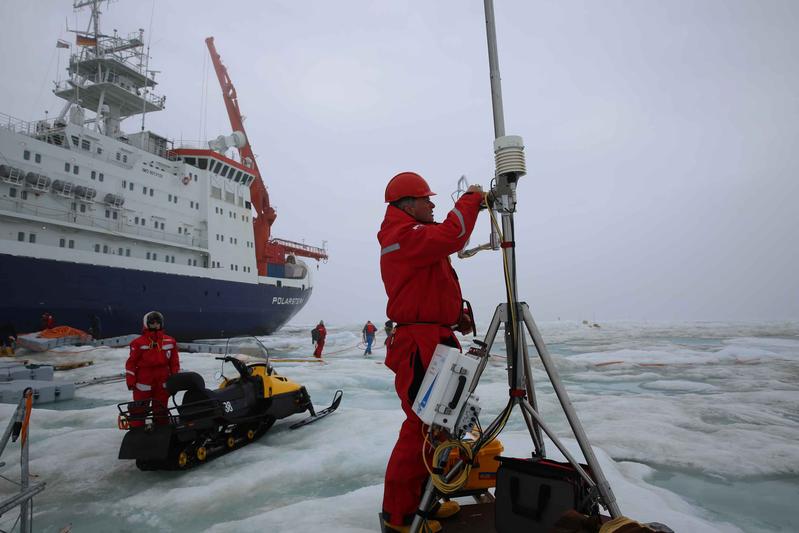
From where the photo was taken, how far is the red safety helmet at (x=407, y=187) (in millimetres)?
2133

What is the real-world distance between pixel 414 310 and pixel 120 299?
17038mm

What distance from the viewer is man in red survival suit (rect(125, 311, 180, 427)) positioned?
396 cm

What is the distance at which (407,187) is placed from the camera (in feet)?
7.02

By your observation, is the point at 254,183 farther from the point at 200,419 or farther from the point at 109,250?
the point at 200,419

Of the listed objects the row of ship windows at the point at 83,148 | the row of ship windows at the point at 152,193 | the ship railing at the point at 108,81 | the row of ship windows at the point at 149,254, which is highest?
the ship railing at the point at 108,81

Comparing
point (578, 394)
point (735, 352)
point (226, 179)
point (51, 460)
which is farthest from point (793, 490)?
point (226, 179)

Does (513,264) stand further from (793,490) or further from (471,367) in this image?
(793,490)

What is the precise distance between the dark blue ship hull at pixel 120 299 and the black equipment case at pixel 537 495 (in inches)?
655

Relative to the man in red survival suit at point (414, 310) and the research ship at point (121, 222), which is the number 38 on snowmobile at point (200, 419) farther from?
the research ship at point (121, 222)

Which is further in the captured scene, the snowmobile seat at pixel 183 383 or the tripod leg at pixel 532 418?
the snowmobile seat at pixel 183 383

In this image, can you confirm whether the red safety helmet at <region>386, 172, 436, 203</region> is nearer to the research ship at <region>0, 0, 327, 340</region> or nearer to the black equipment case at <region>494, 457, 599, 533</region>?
the black equipment case at <region>494, 457, 599, 533</region>

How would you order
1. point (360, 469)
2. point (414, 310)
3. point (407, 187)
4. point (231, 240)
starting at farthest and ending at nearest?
point (231, 240) → point (360, 469) → point (407, 187) → point (414, 310)

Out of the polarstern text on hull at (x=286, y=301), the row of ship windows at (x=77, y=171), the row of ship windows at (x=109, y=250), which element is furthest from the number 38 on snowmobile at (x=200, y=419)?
the polarstern text on hull at (x=286, y=301)

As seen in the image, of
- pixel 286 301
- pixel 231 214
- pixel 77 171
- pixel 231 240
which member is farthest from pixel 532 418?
pixel 286 301
